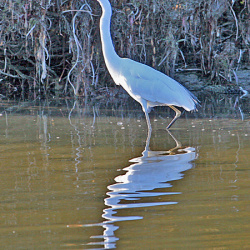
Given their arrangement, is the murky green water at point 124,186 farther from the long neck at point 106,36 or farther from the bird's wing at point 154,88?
the long neck at point 106,36

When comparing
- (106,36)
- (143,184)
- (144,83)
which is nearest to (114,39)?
(106,36)

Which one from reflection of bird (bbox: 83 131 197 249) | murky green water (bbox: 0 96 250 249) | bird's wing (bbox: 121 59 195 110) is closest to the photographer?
murky green water (bbox: 0 96 250 249)

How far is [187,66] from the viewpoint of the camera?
9961mm

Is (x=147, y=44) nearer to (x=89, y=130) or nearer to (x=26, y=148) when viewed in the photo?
(x=89, y=130)

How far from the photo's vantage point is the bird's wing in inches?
222

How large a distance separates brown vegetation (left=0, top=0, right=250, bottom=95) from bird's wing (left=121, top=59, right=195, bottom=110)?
9.52ft

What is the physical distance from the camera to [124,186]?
3.11 meters

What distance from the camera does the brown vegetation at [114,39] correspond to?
853cm

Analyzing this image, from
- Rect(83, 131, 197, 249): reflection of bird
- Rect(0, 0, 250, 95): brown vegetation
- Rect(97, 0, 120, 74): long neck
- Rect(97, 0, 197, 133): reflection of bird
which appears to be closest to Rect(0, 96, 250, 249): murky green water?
Rect(83, 131, 197, 249): reflection of bird

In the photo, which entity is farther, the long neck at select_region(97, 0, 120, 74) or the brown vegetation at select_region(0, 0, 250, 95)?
the brown vegetation at select_region(0, 0, 250, 95)

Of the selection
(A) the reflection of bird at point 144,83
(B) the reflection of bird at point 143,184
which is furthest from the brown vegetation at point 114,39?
(B) the reflection of bird at point 143,184

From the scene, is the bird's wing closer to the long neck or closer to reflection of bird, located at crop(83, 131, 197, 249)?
the long neck

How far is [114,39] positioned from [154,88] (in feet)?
11.4

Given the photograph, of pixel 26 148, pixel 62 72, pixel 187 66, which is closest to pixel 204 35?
pixel 187 66
